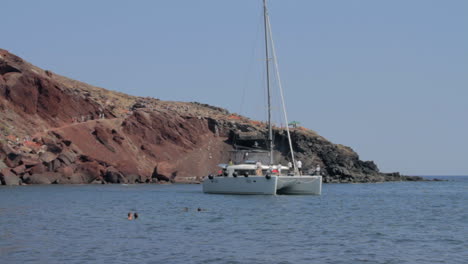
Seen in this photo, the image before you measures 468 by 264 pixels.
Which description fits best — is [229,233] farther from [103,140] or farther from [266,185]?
[103,140]

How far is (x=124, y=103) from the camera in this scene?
133750 millimetres

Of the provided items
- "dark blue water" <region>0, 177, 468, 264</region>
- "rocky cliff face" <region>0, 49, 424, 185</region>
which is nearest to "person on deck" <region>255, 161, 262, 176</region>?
"dark blue water" <region>0, 177, 468, 264</region>

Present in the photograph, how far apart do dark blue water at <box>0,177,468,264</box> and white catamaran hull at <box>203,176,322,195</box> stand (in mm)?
3605

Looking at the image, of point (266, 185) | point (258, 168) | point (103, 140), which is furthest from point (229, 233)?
point (103, 140)

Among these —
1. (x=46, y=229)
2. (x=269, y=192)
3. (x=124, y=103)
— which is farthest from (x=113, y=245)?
(x=124, y=103)

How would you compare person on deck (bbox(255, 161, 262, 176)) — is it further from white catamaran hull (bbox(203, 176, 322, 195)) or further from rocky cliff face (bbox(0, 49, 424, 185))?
rocky cliff face (bbox(0, 49, 424, 185))

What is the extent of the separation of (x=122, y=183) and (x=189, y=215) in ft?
166

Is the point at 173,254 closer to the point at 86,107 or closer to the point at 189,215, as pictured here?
the point at 189,215

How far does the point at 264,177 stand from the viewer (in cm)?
5650

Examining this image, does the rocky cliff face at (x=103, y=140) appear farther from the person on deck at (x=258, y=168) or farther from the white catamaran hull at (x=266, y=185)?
the person on deck at (x=258, y=168)

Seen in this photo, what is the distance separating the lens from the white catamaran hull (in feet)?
186

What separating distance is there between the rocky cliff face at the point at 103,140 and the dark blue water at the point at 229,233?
3095cm

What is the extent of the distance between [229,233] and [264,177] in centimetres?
2380

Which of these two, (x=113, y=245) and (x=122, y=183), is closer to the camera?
(x=113, y=245)
